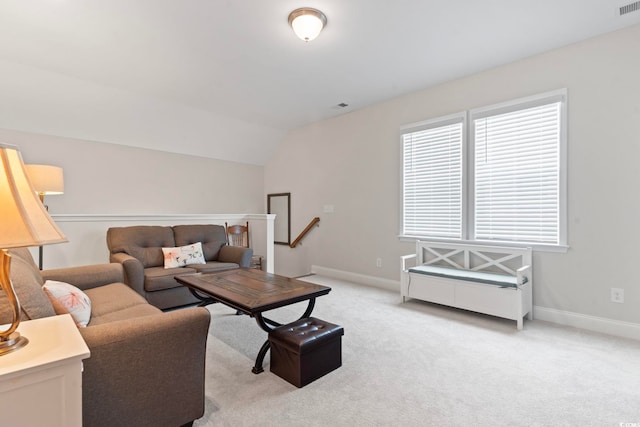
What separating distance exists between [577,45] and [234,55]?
3.39m

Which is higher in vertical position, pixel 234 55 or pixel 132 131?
pixel 234 55

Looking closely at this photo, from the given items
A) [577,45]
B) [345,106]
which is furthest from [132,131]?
[577,45]

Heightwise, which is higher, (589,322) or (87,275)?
(87,275)

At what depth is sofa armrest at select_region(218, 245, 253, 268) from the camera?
4043 mm

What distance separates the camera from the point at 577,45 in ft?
10.0

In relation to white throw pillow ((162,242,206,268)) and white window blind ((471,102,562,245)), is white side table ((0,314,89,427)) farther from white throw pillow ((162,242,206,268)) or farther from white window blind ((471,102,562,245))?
white window blind ((471,102,562,245))

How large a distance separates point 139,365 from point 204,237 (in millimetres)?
3027

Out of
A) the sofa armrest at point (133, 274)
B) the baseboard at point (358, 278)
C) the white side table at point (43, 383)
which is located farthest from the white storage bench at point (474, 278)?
the white side table at point (43, 383)

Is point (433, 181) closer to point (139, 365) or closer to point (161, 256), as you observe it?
point (161, 256)

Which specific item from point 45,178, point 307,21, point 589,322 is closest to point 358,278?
point 589,322

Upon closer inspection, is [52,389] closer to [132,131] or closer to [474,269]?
[474,269]

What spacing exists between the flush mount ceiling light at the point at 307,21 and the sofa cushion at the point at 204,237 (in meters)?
2.83

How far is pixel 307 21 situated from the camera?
2535 mm

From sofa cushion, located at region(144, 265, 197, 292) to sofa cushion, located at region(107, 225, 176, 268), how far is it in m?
0.23
